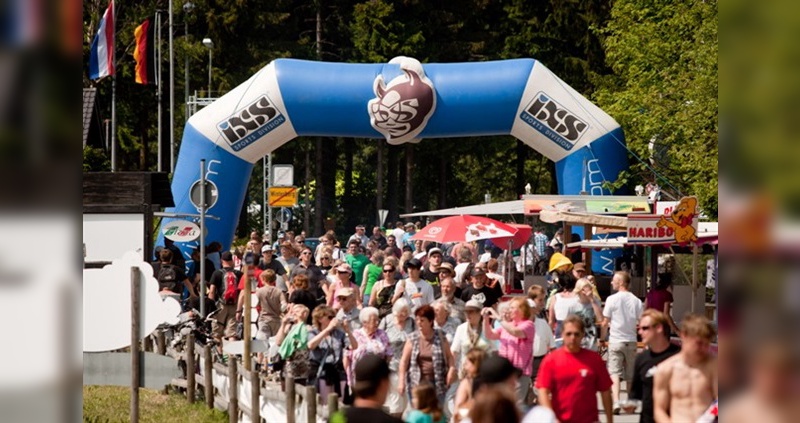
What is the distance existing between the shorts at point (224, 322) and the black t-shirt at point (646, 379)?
10061mm

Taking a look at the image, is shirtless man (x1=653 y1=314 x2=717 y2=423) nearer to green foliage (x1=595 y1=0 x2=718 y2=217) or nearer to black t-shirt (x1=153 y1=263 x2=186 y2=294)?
black t-shirt (x1=153 y1=263 x2=186 y2=294)

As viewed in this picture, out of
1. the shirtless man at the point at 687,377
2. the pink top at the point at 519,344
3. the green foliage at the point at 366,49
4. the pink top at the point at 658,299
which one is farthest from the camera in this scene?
the green foliage at the point at 366,49

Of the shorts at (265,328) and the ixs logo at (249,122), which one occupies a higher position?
the ixs logo at (249,122)

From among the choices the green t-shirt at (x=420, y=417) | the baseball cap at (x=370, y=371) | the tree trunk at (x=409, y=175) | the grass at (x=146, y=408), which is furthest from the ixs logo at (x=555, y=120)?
the tree trunk at (x=409, y=175)

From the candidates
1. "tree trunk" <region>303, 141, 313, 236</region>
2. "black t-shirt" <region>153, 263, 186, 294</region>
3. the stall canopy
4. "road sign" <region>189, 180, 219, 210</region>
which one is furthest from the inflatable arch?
"tree trunk" <region>303, 141, 313, 236</region>

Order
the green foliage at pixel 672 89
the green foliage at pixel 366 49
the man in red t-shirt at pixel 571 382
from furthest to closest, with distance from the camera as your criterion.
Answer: the green foliage at pixel 366 49 → the green foliage at pixel 672 89 → the man in red t-shirt at pixel 571 382

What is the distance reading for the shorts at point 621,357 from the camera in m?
13.5

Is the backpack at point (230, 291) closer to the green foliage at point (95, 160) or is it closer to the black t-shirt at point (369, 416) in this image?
the black t-shirt at point (369, 416)

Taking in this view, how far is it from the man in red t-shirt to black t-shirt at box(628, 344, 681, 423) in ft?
0.84

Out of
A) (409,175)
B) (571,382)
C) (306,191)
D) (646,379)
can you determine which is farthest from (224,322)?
(306,191)

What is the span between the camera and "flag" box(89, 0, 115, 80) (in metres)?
29.7

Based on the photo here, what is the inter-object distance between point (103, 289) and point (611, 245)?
1371 centimetres

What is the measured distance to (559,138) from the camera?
25.3 metres
